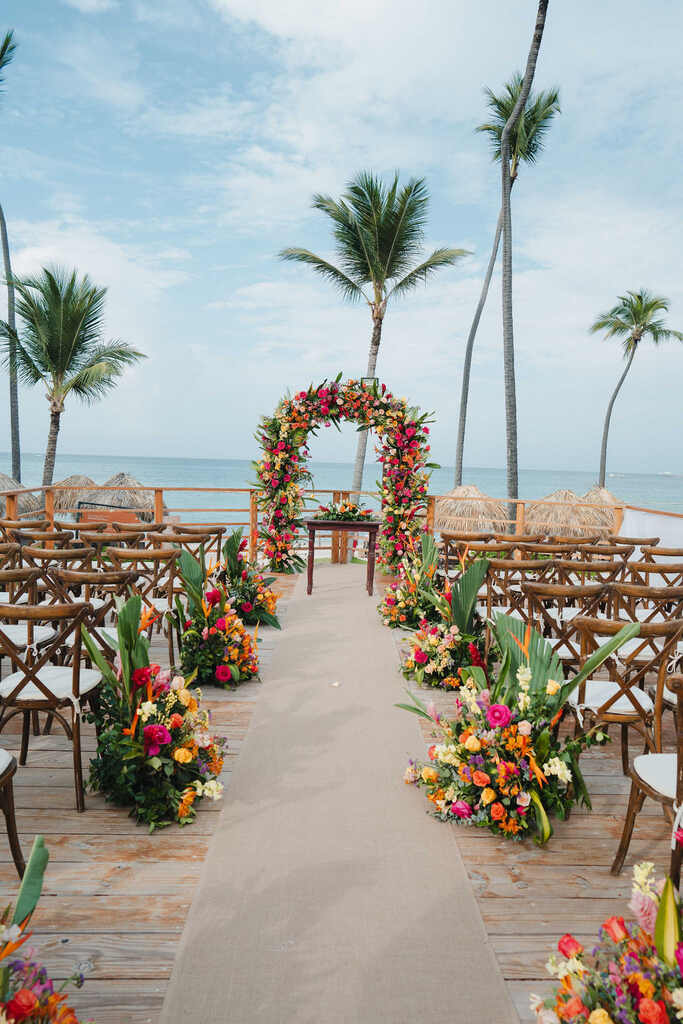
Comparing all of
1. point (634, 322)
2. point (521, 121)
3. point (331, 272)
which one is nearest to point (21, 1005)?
point (331, 272)

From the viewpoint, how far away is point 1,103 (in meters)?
11.3

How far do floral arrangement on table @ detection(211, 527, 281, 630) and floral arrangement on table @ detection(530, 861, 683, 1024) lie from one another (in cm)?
429

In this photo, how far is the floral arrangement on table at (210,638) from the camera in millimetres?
4023

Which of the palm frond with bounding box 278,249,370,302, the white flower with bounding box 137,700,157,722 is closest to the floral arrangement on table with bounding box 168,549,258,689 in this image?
the white flower with bounding box 137,700,157,722

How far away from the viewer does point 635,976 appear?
1.03 m

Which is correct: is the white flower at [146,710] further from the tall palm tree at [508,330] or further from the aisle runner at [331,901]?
the tall palm tree at [508,330]

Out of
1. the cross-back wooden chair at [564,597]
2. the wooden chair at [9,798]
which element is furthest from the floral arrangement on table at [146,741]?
the cross-back wooden chair at [564,597]

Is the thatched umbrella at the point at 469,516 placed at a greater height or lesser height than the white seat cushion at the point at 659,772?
greater

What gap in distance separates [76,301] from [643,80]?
10.8 m

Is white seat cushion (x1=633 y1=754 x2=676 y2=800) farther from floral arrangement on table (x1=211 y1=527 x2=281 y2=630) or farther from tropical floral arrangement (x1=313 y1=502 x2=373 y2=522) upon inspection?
tropical floral arrangement (x1=313 y1=502 x2=373 y2=522)

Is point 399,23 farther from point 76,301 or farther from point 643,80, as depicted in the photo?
point 76,301

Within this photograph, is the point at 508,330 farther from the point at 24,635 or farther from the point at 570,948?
the point at 570,948

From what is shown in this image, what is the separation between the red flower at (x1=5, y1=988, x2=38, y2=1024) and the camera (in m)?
0.96

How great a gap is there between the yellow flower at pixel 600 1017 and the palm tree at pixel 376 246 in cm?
1235
